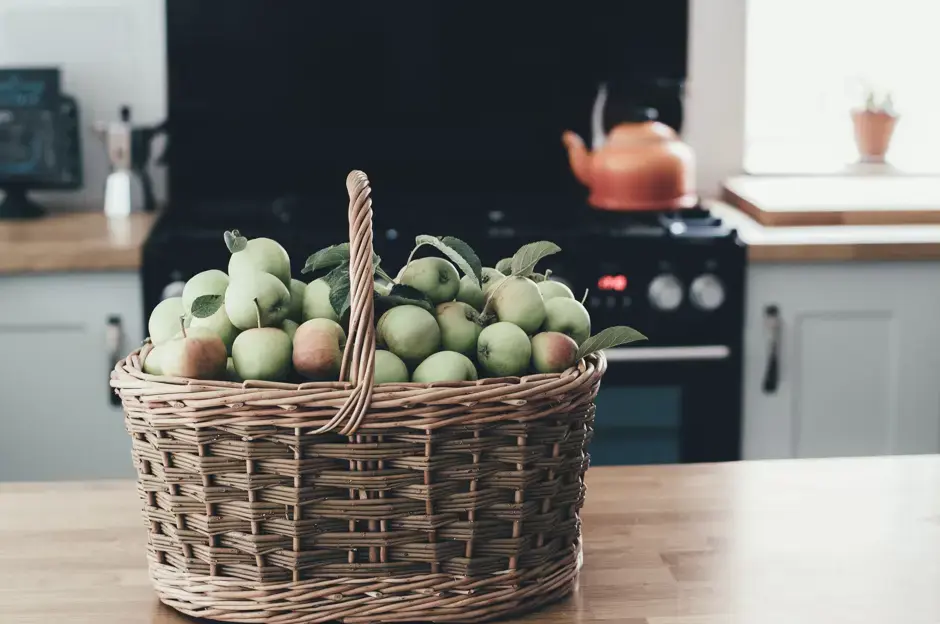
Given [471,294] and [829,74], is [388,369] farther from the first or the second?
[829,74]

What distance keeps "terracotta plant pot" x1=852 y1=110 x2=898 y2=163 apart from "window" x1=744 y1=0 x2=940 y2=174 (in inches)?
1.9

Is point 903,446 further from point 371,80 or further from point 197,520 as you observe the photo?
point 197,520

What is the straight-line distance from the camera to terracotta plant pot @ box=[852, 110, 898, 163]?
3.33 m

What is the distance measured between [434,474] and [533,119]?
2248 millimetres


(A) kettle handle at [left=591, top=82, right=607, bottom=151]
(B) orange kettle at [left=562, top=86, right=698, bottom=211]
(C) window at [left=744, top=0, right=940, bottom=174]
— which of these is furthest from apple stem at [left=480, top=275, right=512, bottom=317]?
(C) window at [left=744, top=0, right=940, bottom=174]

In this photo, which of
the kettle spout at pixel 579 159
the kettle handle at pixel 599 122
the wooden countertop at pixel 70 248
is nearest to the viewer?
the wooden countertop at pixel 70 248

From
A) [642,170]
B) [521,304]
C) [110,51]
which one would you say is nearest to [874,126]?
[642,170]

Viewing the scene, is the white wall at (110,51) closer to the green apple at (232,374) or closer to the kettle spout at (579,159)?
the kettle spout at (579,159)

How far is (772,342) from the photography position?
2596mm

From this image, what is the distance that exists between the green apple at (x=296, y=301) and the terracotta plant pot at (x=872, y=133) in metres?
2.59

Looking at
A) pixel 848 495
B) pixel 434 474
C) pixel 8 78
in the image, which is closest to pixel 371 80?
pixel 8 78

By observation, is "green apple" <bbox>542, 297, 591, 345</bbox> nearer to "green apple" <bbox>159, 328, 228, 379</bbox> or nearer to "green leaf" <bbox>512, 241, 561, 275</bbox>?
"green leaf" <bbox>512, 241, 561, 275</bbox>

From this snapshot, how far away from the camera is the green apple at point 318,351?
1005 mm

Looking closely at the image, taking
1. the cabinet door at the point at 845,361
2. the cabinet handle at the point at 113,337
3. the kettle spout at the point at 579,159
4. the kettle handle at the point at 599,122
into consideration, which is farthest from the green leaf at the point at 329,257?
the kettle handle at the point at 599,122
